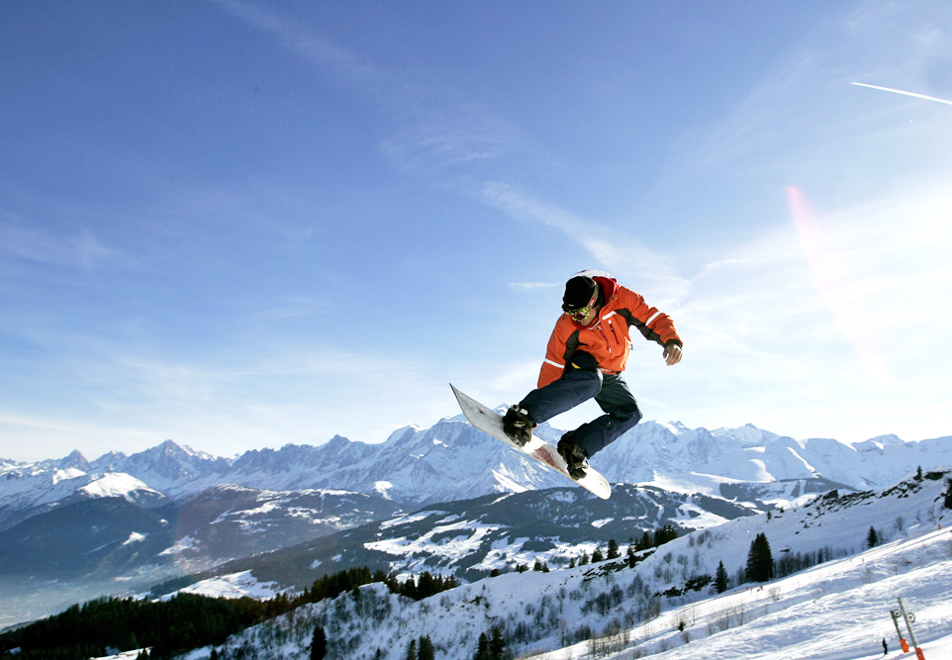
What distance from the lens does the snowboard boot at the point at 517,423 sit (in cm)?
730

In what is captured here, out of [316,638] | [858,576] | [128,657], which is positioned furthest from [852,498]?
[128,657]

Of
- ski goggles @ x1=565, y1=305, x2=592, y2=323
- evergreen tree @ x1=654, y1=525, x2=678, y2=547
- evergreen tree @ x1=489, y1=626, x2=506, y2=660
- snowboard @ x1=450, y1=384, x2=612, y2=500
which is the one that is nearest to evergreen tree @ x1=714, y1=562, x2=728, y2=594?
evergreen tree @ x1=654, y1=525, x2=678, y2=547

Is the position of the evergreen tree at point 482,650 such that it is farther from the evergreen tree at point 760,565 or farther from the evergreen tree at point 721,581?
the evergreen tree at point 760,565

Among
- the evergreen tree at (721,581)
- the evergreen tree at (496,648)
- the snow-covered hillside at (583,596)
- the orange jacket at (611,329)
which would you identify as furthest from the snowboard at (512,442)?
the evergreen tree at (721,581)

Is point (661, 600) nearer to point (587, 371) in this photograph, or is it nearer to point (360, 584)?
point (360, 584)

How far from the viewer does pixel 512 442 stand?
756 centimetres

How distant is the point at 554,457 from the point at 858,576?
2370 cm

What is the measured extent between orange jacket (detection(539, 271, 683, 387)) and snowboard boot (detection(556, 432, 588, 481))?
1.13 meters

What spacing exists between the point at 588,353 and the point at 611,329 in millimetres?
473

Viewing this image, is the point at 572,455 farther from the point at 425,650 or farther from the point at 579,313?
the point at 425,650

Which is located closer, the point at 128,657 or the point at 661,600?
the point at 661,600

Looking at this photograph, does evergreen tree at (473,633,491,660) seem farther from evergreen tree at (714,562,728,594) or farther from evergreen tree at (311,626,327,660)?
evergreen tree at (714,562,728,594)

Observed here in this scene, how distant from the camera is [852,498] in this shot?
95250 millimetres

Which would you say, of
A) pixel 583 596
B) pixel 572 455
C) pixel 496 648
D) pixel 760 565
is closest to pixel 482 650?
pixel 496 648
